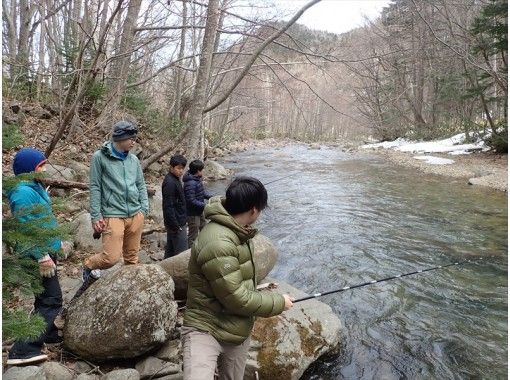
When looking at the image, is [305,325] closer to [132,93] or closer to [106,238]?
[106,238]

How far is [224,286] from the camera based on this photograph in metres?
2.05

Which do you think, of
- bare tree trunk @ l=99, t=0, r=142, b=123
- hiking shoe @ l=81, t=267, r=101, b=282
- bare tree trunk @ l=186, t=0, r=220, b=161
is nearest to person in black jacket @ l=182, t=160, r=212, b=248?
bare tree trunk @ l=186, t=0, r=220, b=161

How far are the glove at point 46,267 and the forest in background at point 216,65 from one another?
3.09 ft

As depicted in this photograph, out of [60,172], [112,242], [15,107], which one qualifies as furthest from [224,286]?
[15,107]

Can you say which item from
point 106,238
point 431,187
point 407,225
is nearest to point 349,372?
point 106,238

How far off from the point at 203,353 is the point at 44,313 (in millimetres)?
1605

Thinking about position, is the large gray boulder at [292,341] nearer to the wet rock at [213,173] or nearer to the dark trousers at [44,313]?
the dark trousers at [44,313]

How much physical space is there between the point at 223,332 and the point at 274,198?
9033 mm

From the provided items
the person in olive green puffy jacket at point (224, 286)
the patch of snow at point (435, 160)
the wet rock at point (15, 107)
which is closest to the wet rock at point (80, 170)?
the wet rock at point (15, 107)

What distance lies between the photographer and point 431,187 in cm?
1265

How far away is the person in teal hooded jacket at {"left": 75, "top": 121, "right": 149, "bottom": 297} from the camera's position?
3.61 meters

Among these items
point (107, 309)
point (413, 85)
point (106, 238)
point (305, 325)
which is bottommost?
point (305, 325)

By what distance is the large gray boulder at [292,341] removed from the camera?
331 centimetres

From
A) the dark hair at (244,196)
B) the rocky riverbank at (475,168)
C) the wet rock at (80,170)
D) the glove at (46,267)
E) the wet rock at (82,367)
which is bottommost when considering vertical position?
the wet rock at (82,367)
